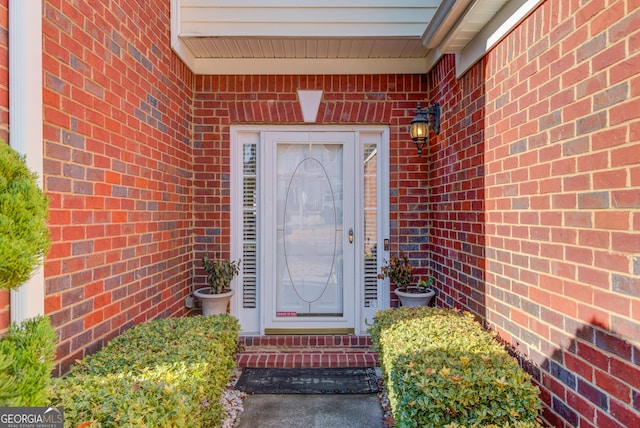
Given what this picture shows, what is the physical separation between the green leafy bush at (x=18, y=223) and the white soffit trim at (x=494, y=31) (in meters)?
2.41

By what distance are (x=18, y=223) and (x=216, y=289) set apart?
270cm

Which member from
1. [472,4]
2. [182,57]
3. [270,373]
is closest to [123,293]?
[270,373]

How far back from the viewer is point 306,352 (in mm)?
3693

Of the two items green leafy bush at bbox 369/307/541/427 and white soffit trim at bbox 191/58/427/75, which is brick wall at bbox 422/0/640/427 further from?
white soffit trim at bbox 191/58/427/75

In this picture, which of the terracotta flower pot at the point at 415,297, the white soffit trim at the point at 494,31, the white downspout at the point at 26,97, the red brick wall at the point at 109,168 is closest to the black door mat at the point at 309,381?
the terracotta flower pot at the point at 415,297

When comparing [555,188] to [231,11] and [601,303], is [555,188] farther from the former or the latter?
[231,11]

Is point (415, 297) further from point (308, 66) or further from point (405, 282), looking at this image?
point (308, 66)

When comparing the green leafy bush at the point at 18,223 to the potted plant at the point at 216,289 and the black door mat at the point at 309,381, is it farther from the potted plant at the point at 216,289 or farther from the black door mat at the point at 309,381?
the potted plant at the point at 216,289

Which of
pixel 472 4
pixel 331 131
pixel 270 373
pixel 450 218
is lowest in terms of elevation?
pixel 270 373

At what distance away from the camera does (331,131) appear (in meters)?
3.92

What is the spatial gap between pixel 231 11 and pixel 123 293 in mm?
2491

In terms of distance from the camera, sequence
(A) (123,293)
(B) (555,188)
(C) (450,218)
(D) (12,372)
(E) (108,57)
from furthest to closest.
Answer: (C) (450,218) < (A) (123,293) < (E) (108,57) < (B) (555,188) < (D) (12,372)

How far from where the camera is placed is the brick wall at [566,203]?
1421 millimetres

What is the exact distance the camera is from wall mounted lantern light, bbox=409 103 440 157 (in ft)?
11.5
